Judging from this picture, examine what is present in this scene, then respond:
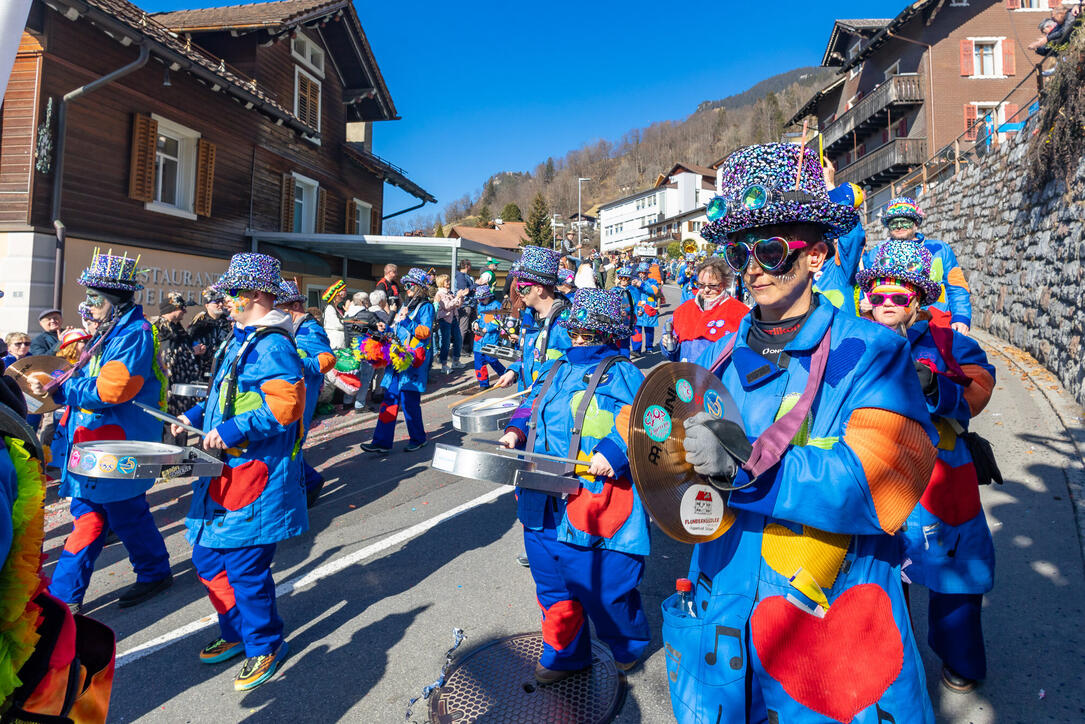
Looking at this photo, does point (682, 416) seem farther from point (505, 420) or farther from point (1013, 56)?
point (1013, 56)

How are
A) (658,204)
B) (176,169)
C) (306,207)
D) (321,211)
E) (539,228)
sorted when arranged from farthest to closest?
(658,204) < (539,228) < (321,211) < (306,207) < (176,169)

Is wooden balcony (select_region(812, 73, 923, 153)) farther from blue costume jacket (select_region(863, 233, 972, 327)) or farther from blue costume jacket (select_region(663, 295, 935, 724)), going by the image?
blue costume jacket (select_region(663, 295, 935, 724))

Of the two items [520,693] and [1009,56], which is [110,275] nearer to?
[520,693]

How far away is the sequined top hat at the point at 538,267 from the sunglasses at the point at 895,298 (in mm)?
2457

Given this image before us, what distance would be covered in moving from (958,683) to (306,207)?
19322 millimetres

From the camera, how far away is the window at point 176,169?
13.3 meters

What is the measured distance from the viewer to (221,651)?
11.2ft

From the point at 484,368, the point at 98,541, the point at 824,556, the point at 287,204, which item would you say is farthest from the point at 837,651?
the point at 287,204

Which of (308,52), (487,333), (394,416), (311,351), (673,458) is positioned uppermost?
(308,52)

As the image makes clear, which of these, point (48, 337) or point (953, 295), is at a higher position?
point (953, 295)

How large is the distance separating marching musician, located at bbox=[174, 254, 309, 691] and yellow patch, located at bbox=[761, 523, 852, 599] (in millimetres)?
2606

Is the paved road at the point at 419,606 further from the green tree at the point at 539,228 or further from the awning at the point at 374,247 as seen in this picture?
the green tree at the point at 539,228

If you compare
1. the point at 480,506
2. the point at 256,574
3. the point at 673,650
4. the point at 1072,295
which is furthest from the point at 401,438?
the point at 1072,295

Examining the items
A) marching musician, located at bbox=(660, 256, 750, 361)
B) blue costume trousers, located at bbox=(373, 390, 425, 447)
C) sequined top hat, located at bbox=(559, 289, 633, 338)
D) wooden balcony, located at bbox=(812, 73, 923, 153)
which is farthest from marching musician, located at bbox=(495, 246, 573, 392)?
wooden balcony, located at bbox=(812, 73, 923, 153)
